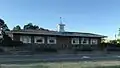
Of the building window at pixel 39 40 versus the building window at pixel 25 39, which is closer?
the building window at pixel 25 39

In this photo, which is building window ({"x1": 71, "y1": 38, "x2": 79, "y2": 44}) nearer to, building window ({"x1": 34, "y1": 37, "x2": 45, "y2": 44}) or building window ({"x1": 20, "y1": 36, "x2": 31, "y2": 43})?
building window ({"x1": 34, "y1": 37, "x2": 45, "y2": 44})

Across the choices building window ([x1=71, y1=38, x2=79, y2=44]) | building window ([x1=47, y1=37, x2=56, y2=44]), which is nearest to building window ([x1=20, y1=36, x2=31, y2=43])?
building window ([x1=47, y1=37, x2=56, y2=44])

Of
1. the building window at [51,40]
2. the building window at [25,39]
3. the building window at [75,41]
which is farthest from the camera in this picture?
the building window at [75,41]

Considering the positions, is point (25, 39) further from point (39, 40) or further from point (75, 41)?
point (75, 41)

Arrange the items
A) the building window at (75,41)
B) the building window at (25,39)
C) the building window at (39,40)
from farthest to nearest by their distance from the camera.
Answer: the building window at (75,41)
the building window at (39,40)
the building window at (25,39)

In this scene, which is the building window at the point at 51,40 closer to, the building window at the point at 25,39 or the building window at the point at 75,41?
the building window at the point at 25,39

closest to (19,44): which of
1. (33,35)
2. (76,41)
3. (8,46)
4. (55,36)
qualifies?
(8,46)

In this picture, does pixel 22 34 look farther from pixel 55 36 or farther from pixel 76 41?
pixel 76 41

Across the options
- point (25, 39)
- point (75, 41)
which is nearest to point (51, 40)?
point (25, 39)

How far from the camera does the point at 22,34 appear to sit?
42.5m

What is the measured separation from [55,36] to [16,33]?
24.2ft

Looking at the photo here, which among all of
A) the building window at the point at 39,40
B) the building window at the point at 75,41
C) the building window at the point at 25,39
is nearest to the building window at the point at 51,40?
the building window at the point at 39,40

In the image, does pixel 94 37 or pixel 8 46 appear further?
pixel 94 37

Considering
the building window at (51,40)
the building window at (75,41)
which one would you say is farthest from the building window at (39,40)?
the building window at (75,41)
